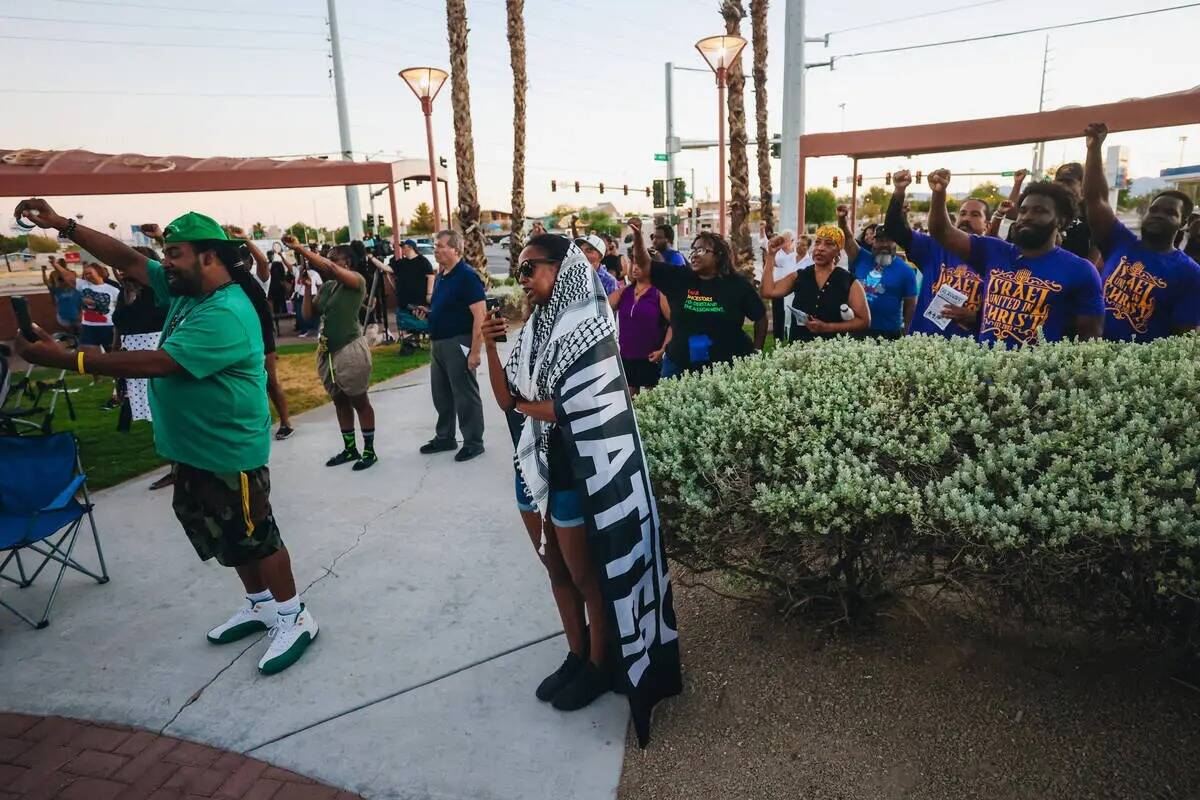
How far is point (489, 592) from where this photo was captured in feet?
12.0

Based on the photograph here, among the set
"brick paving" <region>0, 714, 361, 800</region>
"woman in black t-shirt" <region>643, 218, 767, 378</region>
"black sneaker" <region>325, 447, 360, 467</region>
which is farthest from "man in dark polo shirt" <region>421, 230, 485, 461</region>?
"brick paving" <region>0, 714, 361, 800</region>

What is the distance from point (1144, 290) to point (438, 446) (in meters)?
5.03

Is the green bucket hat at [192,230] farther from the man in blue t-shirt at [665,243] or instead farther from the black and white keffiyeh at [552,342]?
the man in blue t-shirt at [665,243]

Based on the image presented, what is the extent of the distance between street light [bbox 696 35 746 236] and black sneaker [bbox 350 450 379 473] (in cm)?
697

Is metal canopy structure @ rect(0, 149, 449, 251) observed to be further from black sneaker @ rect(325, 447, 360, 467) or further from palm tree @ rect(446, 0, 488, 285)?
black sneaker @ rect(325, 447, 360, 467)

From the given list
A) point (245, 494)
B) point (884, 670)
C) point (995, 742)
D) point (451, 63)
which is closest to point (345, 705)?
point (245, 494)

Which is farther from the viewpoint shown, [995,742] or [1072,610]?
[995,742]

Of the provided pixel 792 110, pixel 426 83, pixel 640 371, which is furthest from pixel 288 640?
pixel 792 110

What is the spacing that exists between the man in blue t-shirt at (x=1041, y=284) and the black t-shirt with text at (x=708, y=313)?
1.48m

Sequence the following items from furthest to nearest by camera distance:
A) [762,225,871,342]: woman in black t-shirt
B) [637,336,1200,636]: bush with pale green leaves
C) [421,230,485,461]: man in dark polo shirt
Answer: [421,230,485,461]: man in dark polo shirt
[762,225,871,342]: woman in black t-shirt
[637,336,1200,636]: bush with pale green leaves

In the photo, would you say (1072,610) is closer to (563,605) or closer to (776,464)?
(776,464)

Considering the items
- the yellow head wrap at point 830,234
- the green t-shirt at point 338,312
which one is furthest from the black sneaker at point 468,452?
the yellow head wrap at point 830,234

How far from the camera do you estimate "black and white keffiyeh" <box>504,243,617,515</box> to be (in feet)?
7.68

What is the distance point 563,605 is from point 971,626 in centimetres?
173
